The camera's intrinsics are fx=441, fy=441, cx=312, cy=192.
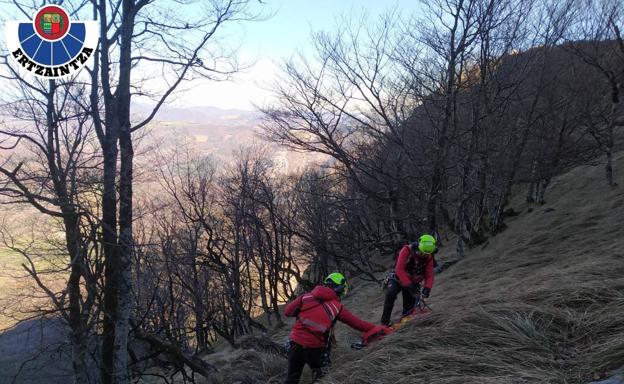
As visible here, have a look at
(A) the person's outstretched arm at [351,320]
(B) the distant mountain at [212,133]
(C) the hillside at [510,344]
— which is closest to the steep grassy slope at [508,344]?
(C) the hillside at [510,344]

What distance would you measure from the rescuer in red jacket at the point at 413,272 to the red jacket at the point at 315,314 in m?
2.21

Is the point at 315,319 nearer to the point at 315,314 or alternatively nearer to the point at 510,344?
the point at 315,314

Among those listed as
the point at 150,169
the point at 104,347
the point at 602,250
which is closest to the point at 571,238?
the point at 602,250

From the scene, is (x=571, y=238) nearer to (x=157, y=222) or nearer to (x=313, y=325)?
(x=313, y=325)

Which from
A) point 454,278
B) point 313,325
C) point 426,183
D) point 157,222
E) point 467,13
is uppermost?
point 467,13

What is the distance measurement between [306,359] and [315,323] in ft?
1.69

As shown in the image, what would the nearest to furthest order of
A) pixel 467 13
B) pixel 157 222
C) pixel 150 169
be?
pixel 467 13 → pixel 150 169 → pixel 157 222

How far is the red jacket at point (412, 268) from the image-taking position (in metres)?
7.18

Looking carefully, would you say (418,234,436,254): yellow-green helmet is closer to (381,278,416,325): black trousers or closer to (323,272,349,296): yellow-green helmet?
(381,278,416,325): black trousers

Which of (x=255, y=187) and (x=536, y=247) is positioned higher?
(x=255, y=187)

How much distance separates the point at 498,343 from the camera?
164 inches

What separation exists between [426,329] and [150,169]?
13.6m

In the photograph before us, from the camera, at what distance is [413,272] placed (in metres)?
7.49

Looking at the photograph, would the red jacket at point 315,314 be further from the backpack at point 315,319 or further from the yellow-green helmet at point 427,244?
the yellow-green helmet at point 427,244
